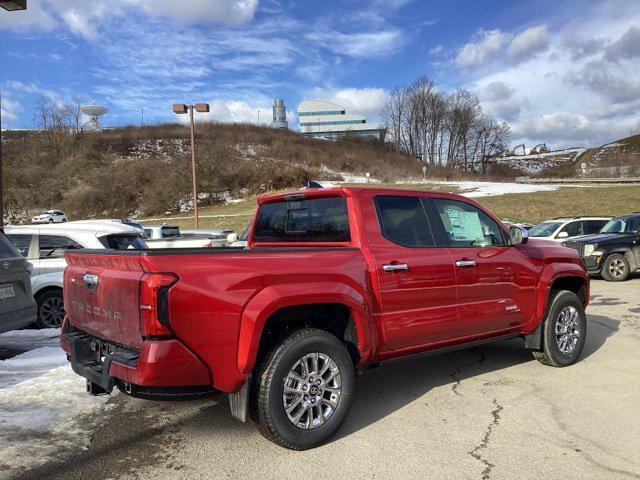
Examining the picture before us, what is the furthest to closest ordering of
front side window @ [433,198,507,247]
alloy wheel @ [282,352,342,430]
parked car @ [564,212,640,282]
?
parked car @ [564,212,640,282] → front side window @ [433,198,507,247] → alloy wheel @ [282,352,342,430]

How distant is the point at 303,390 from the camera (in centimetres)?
367

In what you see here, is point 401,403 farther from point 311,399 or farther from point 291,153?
point 291,153

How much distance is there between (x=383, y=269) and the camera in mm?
4156

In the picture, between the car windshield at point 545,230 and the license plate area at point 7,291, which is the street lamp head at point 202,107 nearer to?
the car windshield at point 545,230

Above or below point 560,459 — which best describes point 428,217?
above

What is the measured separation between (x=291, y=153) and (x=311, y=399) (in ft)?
208

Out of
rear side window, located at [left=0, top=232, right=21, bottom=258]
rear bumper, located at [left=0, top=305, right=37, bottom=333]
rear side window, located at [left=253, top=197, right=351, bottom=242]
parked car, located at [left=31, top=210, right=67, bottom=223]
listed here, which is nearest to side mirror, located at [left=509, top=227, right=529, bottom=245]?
rear side window, located at [left=253, top=197, right=351, bottom=242]

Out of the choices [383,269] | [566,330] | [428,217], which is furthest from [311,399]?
[566,330]

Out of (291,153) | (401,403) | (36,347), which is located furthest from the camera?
(291,153)

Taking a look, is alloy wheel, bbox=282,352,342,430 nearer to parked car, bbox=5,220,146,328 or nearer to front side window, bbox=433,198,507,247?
front side window, bbox=433,198,507,247

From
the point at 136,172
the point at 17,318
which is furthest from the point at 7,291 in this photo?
the point at 136,172

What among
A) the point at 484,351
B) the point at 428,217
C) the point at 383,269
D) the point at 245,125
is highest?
the point at 245,125

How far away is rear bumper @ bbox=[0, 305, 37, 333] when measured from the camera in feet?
19.8

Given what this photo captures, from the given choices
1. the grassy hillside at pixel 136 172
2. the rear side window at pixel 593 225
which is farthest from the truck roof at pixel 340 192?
→ the grassy hillside at pixel 136 172
